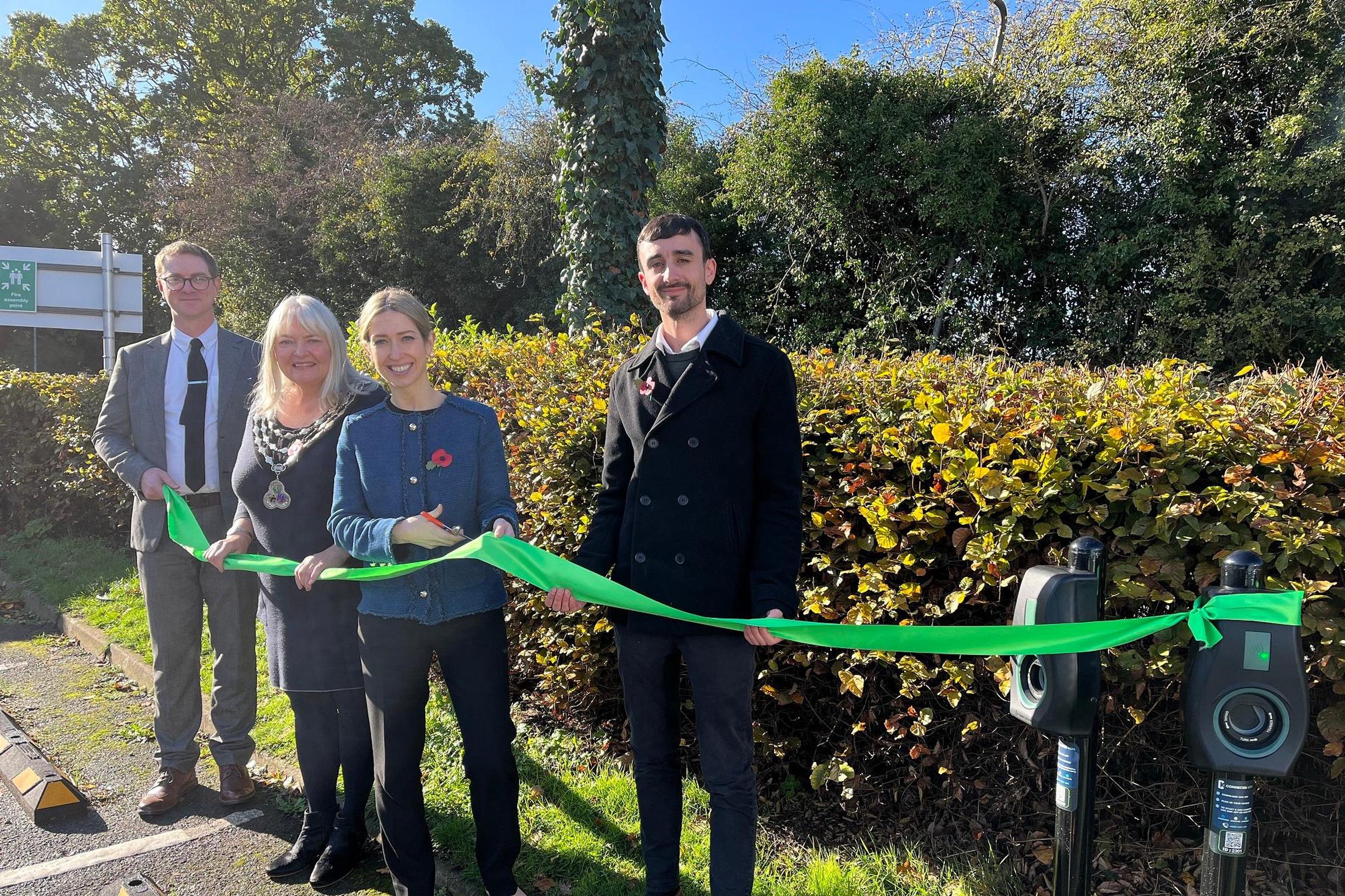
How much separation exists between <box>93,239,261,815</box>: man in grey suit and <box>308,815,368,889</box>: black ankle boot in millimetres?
945

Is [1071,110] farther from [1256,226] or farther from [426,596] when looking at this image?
[426,596]

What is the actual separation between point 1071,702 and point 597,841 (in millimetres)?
2264

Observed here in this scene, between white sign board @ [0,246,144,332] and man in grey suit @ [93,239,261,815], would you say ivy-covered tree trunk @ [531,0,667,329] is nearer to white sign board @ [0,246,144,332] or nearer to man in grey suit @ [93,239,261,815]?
man in grey suit @ [93,239,261,815]

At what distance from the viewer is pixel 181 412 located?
393 cm

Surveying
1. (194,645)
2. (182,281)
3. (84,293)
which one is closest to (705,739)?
(194,645)

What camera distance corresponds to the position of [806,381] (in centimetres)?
352

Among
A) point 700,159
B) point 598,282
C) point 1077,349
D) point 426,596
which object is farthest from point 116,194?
point 426,596

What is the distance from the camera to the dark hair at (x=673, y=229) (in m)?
2.63

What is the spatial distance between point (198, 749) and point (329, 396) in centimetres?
210

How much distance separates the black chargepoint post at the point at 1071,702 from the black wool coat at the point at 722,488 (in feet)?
2.72

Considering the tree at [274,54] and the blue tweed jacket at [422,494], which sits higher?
the tree at [274,54]

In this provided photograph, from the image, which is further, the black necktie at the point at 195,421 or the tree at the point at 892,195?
the tree at the point at 892,195

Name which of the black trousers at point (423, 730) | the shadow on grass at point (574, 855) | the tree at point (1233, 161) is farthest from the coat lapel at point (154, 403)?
the tree at point (1233, 161)

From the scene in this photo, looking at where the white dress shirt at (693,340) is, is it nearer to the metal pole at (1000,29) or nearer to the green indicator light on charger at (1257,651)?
the green indicator light on charger at (1257,651)
